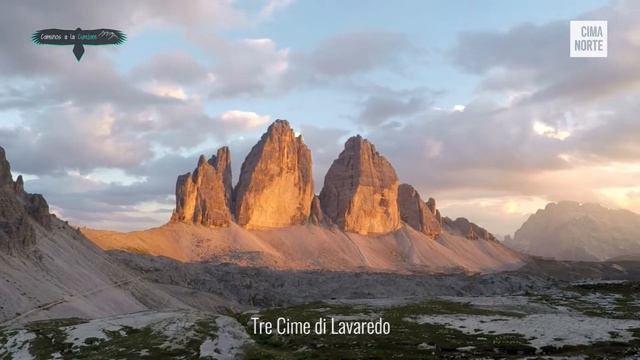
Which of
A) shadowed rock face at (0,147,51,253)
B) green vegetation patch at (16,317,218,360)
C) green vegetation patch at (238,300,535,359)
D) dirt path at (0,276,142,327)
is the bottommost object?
dirt path at (0,276,142,327)

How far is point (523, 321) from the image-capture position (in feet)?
186

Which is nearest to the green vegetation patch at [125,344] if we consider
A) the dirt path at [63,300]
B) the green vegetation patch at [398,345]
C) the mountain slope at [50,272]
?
the green vegetation patch at [398,345]

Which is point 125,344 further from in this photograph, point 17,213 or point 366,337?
point 17,213

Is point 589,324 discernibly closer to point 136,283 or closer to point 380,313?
point 380,313

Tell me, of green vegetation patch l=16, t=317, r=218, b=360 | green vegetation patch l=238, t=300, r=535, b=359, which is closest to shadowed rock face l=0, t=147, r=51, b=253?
green vegetation patch l=16, t=317, r=218, b=360

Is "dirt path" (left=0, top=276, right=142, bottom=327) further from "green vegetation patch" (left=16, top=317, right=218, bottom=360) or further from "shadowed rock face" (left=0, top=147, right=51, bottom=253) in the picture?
"green vegetation patch" (left=16, top=317, right=218, bottom=360)

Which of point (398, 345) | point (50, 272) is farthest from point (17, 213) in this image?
point (398, 345)

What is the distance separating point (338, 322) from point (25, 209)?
8987cm

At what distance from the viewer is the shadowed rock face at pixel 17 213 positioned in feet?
329

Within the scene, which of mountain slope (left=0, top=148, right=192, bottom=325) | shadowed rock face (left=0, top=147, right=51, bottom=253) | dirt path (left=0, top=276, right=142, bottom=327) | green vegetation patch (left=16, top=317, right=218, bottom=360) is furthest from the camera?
shadowed rock face (left=0, top=147, right=51, bottom=253)

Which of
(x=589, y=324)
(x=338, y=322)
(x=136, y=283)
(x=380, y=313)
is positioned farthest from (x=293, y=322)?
(x=136, y=283)

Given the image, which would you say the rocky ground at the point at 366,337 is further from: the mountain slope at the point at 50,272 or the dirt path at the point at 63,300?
the mountain slope at the point at 50,272

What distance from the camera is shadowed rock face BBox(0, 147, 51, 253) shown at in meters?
100

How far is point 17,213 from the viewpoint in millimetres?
108125
